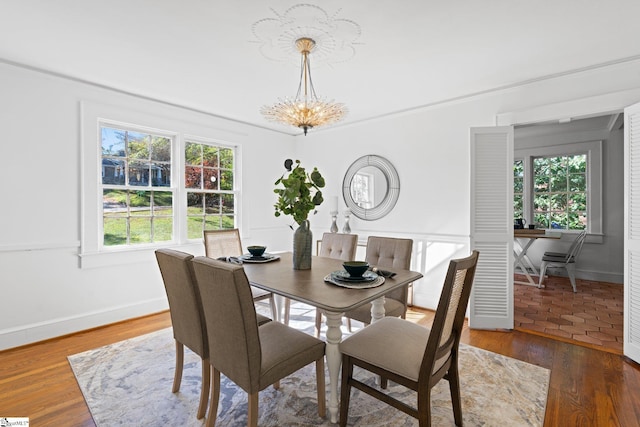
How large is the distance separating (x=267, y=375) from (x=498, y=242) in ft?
8.92

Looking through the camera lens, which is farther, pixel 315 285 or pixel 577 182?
pixel 577 182

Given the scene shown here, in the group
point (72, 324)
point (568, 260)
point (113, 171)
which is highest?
point (113, 171)

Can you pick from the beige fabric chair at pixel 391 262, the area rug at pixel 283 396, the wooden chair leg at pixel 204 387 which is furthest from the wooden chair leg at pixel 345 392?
the wooden chair leg at pixel 204 387

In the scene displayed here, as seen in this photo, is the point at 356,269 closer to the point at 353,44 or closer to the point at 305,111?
the point at 305,111

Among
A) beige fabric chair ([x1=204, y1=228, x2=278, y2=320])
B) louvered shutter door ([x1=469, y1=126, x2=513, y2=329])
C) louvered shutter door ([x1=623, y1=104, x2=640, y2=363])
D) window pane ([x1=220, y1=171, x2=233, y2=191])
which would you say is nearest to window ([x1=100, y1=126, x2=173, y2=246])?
window pane ([x1=220, y1=171, x2=233, y2=191])

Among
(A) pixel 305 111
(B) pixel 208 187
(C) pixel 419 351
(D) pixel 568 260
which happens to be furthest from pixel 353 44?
(D) pixel 568 260

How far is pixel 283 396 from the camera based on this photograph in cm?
209

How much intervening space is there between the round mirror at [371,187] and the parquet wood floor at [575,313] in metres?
2.05

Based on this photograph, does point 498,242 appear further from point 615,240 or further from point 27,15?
point 27,15

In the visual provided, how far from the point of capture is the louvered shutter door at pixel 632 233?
252cm

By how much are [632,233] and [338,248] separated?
2.48 m

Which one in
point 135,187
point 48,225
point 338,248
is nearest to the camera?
point 48,225

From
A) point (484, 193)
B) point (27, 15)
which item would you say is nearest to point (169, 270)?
point (27, 15)

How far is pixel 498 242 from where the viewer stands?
3203mm
